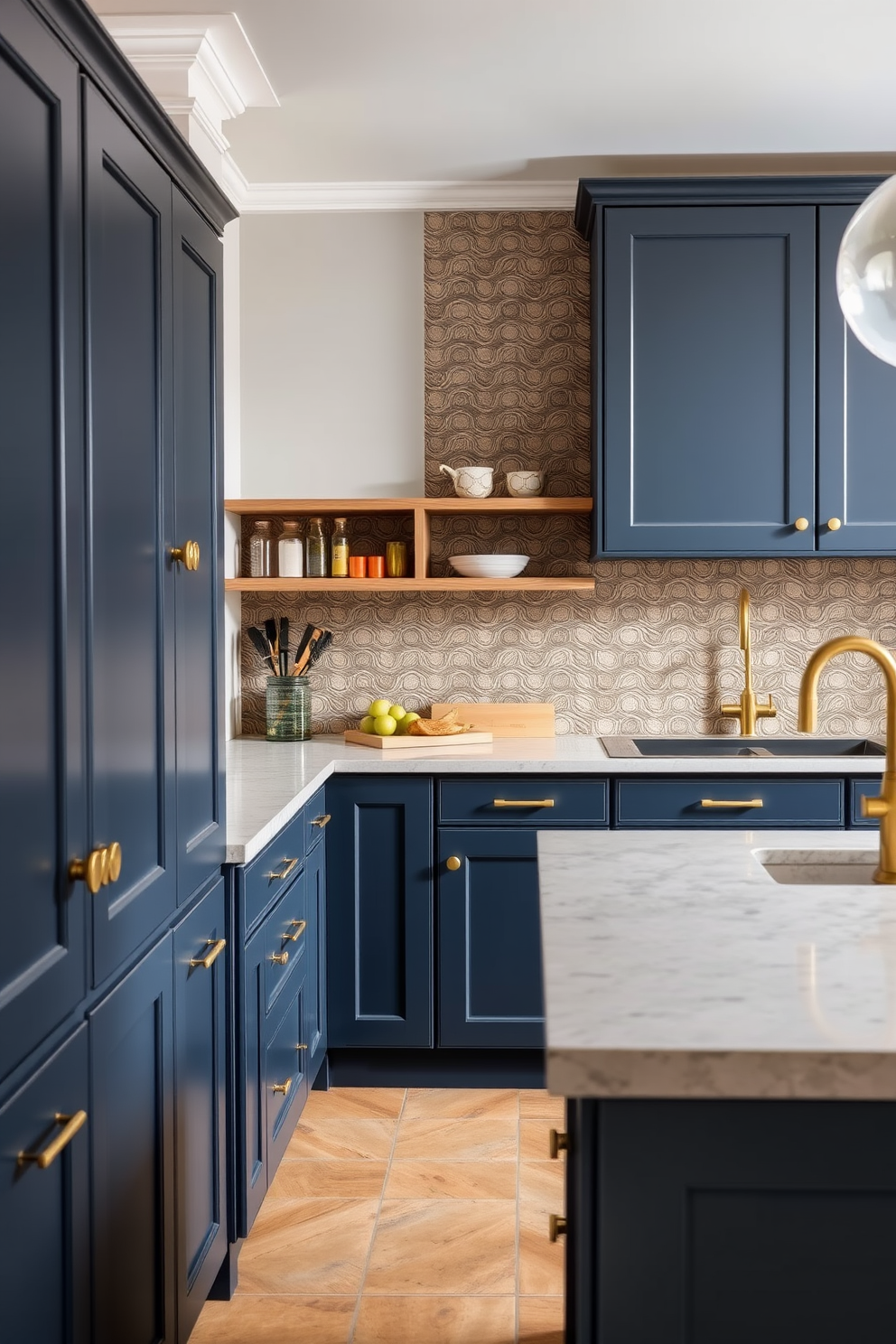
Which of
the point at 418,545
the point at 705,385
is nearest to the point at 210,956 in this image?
the point at 418,545

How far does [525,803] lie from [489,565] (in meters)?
0.75

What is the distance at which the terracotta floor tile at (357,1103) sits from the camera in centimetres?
299

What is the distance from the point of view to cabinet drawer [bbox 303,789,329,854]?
2.76 meters

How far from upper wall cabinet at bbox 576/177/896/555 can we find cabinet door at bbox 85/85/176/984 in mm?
1784

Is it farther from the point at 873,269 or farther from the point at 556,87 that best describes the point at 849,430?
the point at 873,269

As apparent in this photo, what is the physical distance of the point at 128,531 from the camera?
4.94 feet

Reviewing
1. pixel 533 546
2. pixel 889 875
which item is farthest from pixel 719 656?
pixel 889 875

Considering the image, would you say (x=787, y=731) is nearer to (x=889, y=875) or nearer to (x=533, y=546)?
Answer: (x=533, y=546)

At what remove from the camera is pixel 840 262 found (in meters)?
1.40

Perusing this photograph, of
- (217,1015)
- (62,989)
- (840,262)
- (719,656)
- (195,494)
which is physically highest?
(840,262)

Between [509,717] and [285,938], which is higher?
[509,717]

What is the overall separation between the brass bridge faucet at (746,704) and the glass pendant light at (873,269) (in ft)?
6.68

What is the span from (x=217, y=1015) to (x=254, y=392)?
2.19 metres

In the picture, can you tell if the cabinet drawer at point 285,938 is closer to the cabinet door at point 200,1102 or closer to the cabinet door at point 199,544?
the cabinet door at point 200,1102
